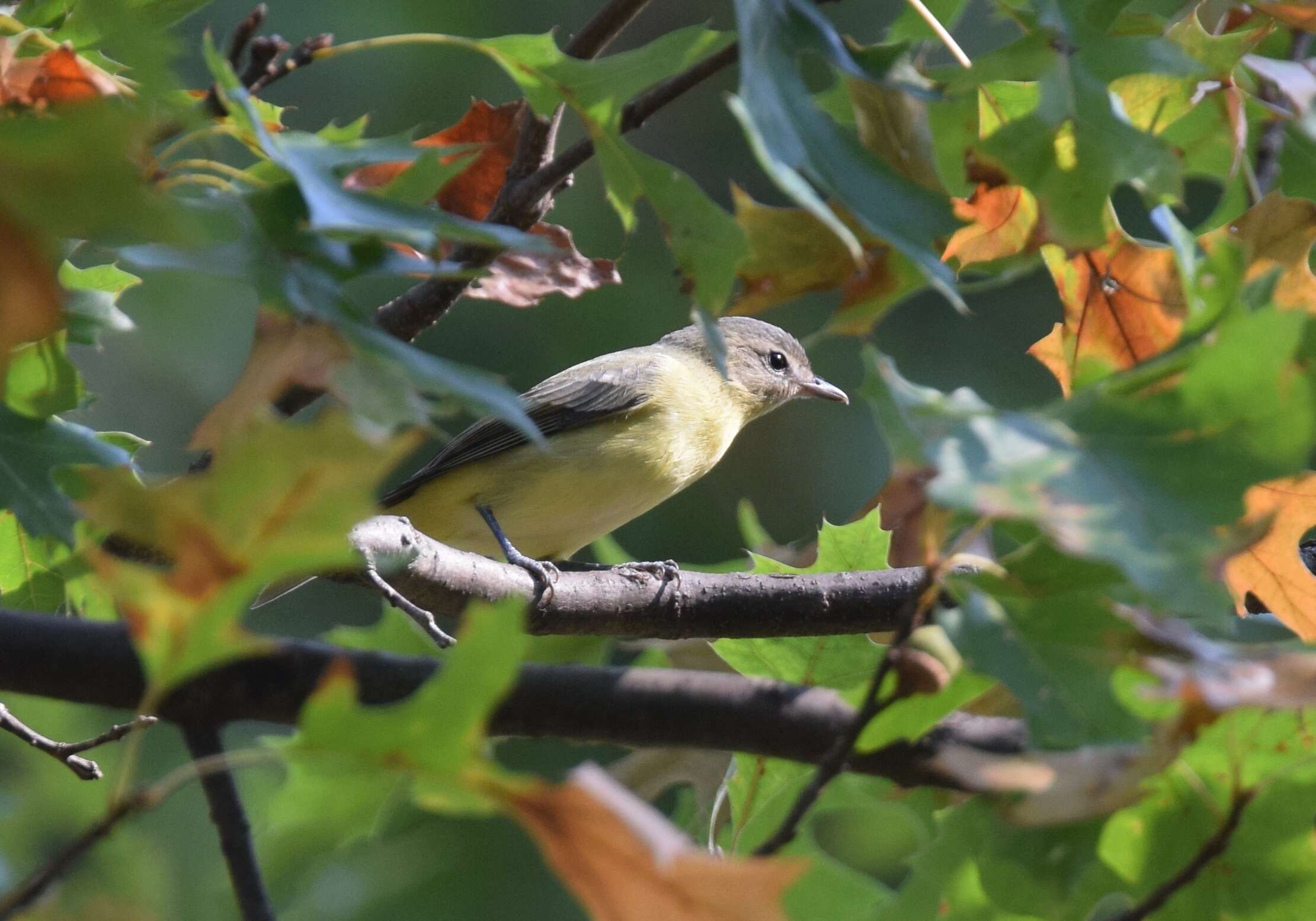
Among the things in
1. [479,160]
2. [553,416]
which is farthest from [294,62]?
[553,416]

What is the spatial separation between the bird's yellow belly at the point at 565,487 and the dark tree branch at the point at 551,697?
2795 mm

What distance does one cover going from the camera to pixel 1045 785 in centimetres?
142

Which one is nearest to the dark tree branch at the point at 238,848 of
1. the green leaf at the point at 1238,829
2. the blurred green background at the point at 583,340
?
the green leaf at the point at 1238,829

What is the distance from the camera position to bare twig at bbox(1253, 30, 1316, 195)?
2727mm

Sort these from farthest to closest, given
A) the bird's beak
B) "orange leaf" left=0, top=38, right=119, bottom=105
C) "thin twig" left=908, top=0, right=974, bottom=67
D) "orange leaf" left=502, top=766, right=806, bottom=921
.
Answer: the bird's beak < "thin twig" left=908, top=0, right=974, bottom=67 < "orange leaf" left=0, top=38, right=119, bottom=105 < "orange leaf" left=502, top=766, right=806, bottom=921

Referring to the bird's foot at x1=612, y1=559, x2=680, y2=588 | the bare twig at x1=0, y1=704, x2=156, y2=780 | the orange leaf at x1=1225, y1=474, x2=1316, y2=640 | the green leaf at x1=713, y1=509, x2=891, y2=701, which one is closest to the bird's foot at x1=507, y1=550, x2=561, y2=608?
the bird's foot at x1=612, y1=559, x2=680, y2=588

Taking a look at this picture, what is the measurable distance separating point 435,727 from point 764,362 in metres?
4.30

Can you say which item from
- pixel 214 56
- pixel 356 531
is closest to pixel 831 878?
pixel 356 531

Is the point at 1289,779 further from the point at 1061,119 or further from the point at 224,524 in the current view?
the point at 224,524

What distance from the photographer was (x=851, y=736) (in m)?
1.48

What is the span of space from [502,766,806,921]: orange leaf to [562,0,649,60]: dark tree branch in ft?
5.56

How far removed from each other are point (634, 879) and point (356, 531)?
1.52 meters

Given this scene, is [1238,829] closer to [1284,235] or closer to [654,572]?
[1284,235]

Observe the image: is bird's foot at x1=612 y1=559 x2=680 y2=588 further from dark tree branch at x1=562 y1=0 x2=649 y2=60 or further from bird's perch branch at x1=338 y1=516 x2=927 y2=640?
dark tree branch at x1=562 y1=0 x2=649 y2=60
